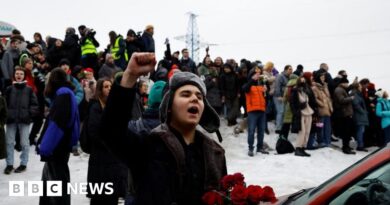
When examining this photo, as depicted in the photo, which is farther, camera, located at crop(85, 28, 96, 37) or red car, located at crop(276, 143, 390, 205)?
camera, located at crop(85, 28, 96, 37)

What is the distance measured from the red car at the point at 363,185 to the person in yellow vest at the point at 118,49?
35.5ft

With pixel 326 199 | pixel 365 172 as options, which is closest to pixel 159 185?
pixel 326 199

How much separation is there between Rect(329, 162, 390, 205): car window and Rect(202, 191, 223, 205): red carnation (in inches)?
24.2

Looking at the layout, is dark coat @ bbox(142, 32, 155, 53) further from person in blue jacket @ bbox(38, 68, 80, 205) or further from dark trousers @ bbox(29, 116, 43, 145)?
person in blue jacket @ bbox(38, 68, 80, 205)

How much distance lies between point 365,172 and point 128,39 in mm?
11595

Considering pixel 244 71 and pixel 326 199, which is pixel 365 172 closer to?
pixel 326 199

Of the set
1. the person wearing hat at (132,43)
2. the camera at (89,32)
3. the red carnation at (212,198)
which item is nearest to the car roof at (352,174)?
the red carnation at (212,198)

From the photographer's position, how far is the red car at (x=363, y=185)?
8.00 feet

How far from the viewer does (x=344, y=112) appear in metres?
13.2

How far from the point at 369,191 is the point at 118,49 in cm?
1101

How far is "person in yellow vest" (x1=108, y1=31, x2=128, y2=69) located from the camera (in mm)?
12906

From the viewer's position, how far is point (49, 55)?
12633mm

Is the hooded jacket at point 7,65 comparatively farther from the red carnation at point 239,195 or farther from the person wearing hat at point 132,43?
the red carnation at point 239,195

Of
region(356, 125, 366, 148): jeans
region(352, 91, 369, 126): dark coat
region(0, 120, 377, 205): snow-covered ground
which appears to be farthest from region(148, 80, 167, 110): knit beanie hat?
region(356, 125, 366, 148): jeans
